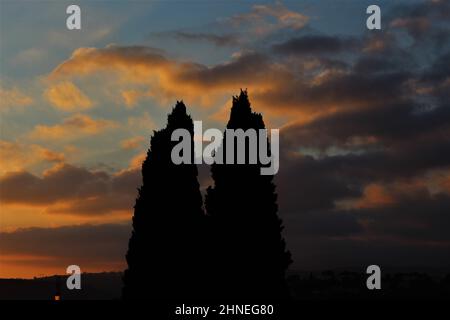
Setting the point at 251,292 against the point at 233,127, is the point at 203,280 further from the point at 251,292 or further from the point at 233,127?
the point at 233,127

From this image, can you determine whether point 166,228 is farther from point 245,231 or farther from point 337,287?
point 337,287

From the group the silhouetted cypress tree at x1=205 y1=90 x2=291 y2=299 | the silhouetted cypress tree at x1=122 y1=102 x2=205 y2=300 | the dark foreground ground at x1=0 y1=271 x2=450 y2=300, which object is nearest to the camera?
the silhouetted cypress tree at x1=205 y1=90 x2=291 y2=299

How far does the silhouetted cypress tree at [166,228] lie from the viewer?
118ft

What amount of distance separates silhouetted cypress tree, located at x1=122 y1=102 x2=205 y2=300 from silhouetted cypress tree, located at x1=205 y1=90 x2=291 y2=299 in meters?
1.06

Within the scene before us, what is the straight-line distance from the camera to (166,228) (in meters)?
36.8

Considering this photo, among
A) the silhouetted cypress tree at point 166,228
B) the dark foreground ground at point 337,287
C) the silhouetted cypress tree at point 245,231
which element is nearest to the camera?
the silhouetted cypress tree at point 245,231

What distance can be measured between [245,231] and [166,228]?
14.1 feet

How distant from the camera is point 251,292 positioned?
114 ft

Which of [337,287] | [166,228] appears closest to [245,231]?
[166,228]

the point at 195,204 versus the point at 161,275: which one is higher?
the point at 195,204

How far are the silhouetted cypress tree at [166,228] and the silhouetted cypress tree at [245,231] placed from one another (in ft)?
3.49

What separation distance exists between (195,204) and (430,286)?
2133 inches

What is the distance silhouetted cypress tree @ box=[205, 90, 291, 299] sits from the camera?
115 ft
